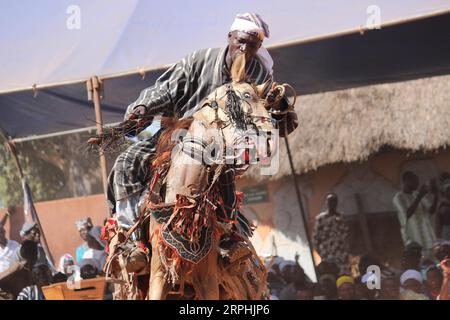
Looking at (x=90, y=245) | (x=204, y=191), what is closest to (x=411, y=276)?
(x=90, y=245)

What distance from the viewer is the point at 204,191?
6938mm

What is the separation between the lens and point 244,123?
21.9 feet

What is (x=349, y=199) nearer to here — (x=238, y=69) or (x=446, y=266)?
(x=446, y=266)

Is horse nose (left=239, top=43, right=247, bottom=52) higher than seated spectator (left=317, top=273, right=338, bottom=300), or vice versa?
horse nose (left=239, top=43, right=247, bottom=52)

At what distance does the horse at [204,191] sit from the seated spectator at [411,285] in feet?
14.6

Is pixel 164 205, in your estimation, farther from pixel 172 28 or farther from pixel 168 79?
pixel 172 28

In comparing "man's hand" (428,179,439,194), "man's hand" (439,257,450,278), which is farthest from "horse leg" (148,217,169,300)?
"man's hand" (428,179,439,194)

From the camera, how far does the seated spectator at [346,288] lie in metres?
12.1

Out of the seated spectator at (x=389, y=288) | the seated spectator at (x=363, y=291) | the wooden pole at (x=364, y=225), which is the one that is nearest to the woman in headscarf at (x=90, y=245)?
the seated spectator at (x=363, y=291)

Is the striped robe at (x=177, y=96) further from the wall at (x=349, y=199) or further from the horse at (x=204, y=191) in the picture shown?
the wall at (x=349, y=199)

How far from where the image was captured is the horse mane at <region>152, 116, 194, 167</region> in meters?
7.27

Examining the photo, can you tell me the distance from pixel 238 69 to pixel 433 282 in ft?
16.4

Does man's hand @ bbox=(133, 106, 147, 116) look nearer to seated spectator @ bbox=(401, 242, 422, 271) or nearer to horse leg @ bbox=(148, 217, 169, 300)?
horse leg @ bbox=(148, 217, 169, 300)

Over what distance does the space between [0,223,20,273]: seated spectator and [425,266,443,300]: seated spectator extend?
206 inches
